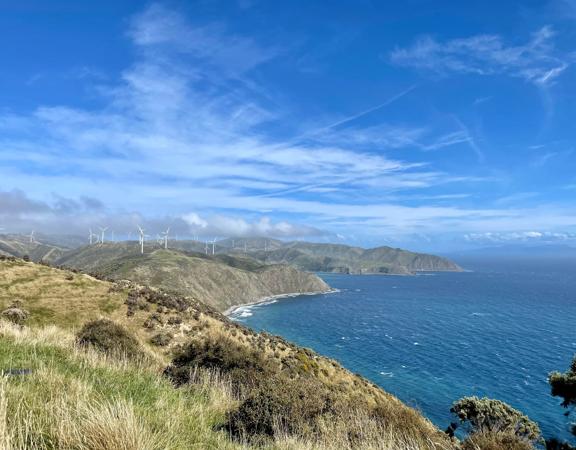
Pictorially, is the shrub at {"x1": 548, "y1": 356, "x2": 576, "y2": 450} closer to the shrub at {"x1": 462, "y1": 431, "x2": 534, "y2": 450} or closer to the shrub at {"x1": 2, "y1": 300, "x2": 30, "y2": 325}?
the shrub at {"x1": 462, "y1": 431, "x2": 534, "y2": 450}

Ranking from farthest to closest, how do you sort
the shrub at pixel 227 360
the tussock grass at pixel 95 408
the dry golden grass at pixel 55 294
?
the dry golden grass at pixel 55 294, the shrub at pixel 227 360, the tussock grass at pixel 95 408

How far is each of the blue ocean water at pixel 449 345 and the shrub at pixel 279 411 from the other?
3876cm

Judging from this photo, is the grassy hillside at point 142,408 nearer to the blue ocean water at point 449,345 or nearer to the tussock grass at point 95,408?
the tussock grass at point 95,408

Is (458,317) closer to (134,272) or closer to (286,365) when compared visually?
(286,365)

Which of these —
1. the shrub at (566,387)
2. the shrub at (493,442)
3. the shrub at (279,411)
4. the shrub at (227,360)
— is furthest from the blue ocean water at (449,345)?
the shrub at (493,442)

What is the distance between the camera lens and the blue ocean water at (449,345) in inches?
3098

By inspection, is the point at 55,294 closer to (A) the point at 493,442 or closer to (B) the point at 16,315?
(B) the point at 16,315

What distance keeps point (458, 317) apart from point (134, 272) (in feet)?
499

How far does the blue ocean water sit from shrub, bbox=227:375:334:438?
38.8 metres

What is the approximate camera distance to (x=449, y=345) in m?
117

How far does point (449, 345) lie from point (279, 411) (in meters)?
122

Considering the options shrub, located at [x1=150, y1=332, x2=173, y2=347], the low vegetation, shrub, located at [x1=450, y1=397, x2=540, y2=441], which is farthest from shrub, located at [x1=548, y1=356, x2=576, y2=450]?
shrub, located at [x1=150, y1=332, x2=173, y2=347]

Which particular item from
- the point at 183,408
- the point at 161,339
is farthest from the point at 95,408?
the point at 161,339

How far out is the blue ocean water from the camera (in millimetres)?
78688
